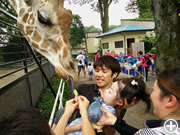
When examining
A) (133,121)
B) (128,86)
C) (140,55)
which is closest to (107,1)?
(140,55)

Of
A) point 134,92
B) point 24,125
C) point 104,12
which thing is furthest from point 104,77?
point 104,12

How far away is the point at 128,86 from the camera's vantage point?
153 centimetres

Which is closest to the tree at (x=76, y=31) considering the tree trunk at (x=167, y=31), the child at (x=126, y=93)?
the tree trunk at (x=167, y=31)

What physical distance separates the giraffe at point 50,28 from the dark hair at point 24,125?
111 cm

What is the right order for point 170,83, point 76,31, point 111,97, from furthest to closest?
point 76,31, point 111,97, point 170,83

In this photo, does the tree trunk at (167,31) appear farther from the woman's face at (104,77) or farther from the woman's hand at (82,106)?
the woman's hand at (82,106)

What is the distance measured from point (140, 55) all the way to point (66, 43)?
6797 mm

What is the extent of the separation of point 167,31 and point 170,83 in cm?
265

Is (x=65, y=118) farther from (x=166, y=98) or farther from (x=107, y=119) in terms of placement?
(x=166, y=98)

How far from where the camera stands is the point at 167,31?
314 cm

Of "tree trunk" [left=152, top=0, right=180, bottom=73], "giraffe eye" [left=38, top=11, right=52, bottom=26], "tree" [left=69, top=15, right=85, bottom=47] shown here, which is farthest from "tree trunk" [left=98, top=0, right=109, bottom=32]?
"giraffe eye" [left=38, top=11, right=52, bottom=26]

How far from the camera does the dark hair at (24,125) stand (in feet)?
1.83

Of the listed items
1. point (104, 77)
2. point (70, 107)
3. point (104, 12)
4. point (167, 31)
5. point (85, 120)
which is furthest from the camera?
point (104, 12)

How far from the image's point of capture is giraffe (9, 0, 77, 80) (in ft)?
5.77
